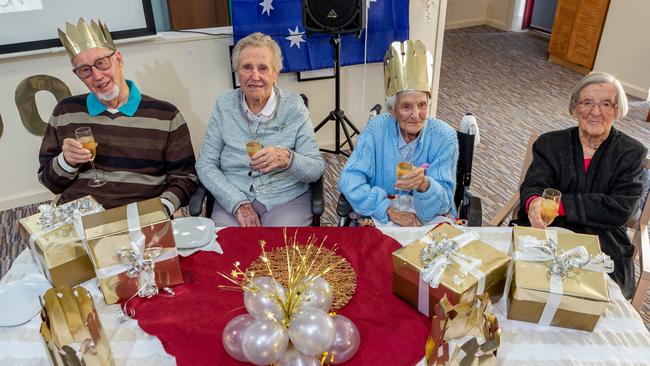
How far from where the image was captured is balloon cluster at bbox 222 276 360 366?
103 cm

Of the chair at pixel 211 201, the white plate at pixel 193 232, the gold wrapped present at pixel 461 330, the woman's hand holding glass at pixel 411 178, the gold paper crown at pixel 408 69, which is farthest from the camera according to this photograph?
the chair at pixel 211 201

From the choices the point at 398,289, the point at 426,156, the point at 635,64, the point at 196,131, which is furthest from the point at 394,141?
the point at 635,64

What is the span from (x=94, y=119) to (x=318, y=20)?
1508 millimetres

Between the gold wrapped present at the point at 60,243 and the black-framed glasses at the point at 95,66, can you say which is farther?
the black-framed glasses at the point at 95,66

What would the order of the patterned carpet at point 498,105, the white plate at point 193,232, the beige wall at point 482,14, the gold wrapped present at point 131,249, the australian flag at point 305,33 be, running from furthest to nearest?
the beige wall at point 482,14
the patterned carpet at point 498,105
the australian flag at point 305,33
the white plate at point 193,232
the gold wrapped present at point 131,249

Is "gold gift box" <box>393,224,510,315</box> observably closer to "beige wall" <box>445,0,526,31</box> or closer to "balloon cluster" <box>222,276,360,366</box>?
"balloon cluster" <box>222,276,360,366</box>

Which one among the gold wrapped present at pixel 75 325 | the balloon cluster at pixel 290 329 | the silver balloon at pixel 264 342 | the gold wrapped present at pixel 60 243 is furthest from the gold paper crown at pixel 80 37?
the silver balloon at pixel 264 342

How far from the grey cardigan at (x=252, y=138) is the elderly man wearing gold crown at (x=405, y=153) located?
23 centimetres

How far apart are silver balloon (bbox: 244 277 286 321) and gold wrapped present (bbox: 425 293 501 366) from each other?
0.35 metres

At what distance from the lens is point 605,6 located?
16.4 feet

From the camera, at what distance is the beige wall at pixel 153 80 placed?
2857 mm

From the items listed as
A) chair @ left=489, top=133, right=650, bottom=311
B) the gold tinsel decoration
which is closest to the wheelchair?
chair @ left=489, top=133, right=650, bottom=311

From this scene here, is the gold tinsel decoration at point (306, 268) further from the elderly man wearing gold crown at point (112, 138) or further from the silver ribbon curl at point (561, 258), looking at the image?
the elderly man wearing gold crown at point (112, 138)

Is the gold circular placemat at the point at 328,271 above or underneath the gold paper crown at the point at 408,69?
underneath
